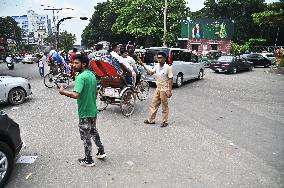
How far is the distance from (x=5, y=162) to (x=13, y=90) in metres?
6.21

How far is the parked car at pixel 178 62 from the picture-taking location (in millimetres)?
13914

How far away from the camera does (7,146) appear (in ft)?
15.3

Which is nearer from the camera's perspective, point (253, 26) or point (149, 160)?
point (149, 160)

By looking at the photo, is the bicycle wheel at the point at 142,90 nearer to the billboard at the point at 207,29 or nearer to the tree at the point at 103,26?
the billboard at the point at 207,29

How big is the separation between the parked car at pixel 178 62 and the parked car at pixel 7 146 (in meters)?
9.22

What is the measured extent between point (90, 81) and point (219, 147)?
10.6 ft

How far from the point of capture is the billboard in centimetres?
4144

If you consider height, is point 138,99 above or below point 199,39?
below

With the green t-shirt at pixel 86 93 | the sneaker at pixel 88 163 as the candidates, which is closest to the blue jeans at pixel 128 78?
the green t-shirt at pixel 86 93

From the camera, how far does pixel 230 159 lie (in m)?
5.67

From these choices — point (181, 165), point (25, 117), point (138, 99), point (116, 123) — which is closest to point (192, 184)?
point (181, 165)

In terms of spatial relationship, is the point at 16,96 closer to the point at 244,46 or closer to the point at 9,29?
the point at 244,46

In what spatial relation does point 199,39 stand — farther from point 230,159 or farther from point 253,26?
point 230,159

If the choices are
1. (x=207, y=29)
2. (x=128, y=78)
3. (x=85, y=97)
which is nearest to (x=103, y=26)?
(x=207, y=29)
